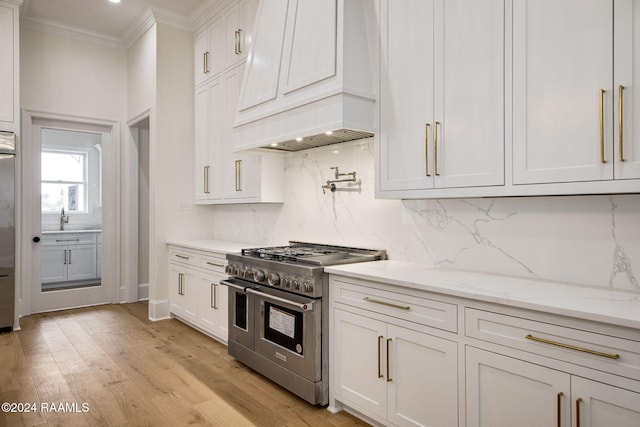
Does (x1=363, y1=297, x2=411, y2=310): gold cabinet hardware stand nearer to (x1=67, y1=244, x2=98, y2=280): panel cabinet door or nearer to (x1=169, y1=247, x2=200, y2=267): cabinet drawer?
(x1=169, y1=247, x2=200, y2=267): cabinet drawer

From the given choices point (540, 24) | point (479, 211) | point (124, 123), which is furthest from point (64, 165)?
point (540, 24)

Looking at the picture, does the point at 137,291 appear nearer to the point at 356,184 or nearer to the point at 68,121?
the point at 68,121

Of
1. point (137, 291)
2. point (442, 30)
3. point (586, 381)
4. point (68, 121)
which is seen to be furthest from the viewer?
point (137, 291)

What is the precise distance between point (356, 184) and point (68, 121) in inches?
151

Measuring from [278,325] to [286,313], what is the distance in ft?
0.45

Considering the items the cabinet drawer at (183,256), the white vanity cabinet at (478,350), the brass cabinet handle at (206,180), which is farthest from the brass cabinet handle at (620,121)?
the brass cabinet handle at (206,180)

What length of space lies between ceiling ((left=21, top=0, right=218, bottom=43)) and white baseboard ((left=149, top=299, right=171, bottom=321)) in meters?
3.08

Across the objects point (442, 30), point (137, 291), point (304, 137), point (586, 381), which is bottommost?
point (137, 291)

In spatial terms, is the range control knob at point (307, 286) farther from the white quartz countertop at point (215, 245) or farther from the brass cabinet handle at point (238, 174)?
the brass cabinet handle at point (238, 174)

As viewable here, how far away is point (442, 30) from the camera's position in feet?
7.27

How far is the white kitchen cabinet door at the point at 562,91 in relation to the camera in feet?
5.40

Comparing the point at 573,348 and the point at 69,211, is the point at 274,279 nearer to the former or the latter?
the point at 573,348

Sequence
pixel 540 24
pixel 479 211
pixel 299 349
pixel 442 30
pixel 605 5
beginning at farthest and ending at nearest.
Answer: pixel 299 349
pixel 479 211
pixel 442 30
pixel 540 24
pixel 605 5

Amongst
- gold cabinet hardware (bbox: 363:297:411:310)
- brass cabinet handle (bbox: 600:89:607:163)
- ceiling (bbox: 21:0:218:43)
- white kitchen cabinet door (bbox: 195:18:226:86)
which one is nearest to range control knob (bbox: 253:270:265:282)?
gold cabinet hardware (bbox: 363:297:411:310)
